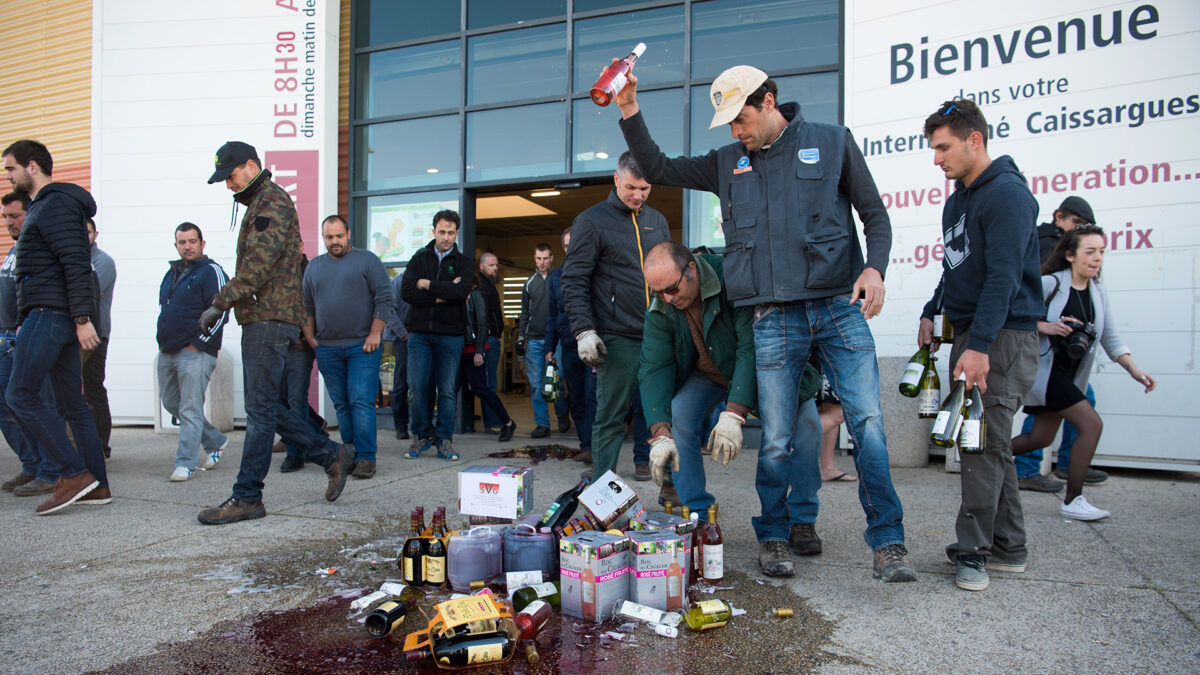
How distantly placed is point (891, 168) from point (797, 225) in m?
3.71

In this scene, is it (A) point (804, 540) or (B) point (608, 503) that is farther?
(A) point (804, 540)

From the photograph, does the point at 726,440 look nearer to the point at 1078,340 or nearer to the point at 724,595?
the point at 724,595

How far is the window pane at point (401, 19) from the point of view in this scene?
8.37 m

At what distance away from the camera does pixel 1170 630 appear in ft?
8.14

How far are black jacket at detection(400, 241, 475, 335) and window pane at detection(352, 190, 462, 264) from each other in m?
2.01

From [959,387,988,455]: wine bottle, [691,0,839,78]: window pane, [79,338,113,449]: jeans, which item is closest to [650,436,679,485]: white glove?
[959,387,988,455]: wine bottle

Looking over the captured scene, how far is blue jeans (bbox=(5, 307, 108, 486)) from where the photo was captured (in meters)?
4.17

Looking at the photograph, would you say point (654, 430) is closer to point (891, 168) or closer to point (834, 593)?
point (834, 593)

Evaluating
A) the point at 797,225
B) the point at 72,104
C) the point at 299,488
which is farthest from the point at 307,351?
the point at 72,104

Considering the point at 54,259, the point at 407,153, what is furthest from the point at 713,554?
the point at 407,153

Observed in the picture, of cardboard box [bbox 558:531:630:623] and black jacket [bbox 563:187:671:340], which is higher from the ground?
black jacket [bbox 563:187:671:340]

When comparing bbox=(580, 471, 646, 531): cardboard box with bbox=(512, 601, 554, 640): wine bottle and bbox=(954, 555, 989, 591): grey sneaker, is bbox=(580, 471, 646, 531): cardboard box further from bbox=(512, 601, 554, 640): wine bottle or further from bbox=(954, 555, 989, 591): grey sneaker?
bbox=(954, 555, 989, 591): grey sneaker

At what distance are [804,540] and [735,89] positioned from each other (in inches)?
78.1

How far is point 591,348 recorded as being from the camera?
3988 millimetres
